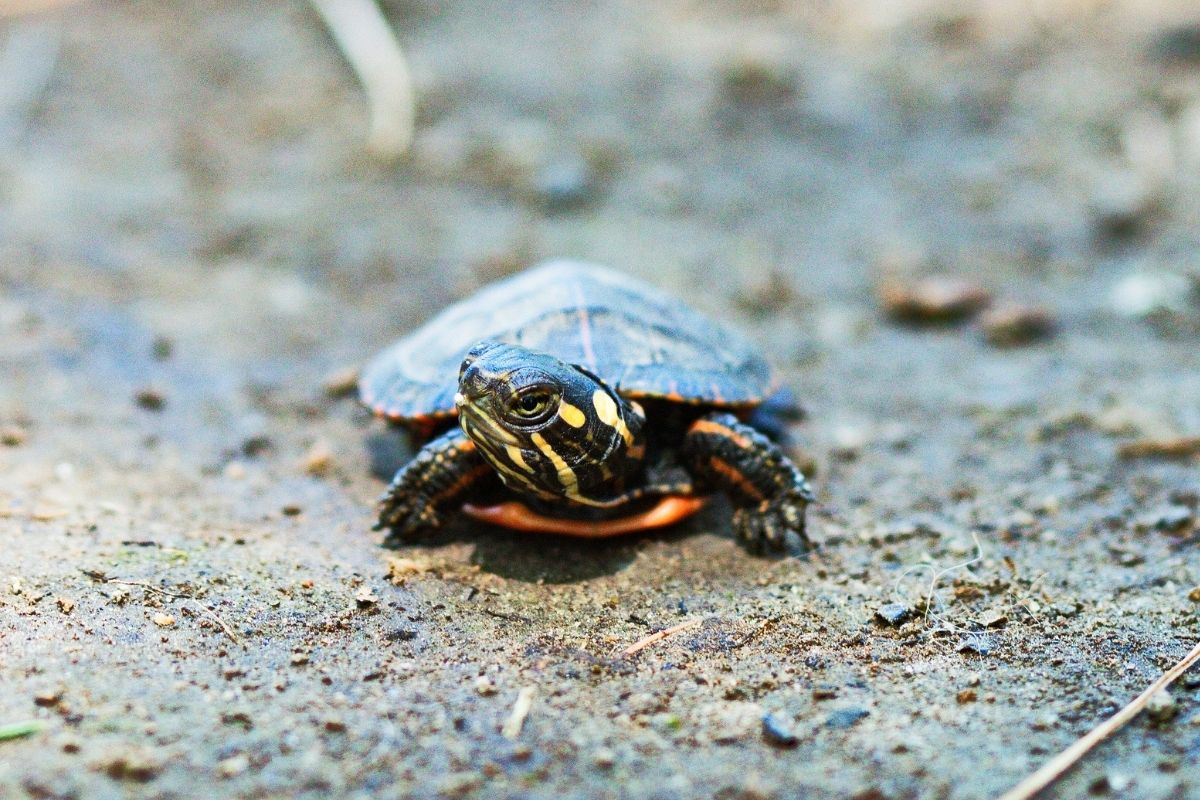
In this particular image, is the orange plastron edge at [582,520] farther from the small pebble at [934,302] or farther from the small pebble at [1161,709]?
the small pebble at [934,302]

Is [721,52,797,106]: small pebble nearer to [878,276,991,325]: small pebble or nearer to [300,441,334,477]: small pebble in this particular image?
[878,276,991,325]: small pebble

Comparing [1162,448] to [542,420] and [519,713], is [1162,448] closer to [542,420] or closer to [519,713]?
[542,420]

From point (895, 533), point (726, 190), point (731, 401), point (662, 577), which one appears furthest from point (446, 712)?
point (726, 190)

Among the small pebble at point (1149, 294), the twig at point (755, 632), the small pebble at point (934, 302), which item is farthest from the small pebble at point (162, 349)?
the small pebble at point (1149, 294)

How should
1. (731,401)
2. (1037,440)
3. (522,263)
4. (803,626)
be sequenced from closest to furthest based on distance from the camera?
(803,626) → (731,401) → (1037,440) → (522,263)

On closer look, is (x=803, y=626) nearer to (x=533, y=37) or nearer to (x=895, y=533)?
(x=895, y=533)

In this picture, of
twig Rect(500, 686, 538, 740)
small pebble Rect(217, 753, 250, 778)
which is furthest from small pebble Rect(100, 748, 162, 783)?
twig Rect(500, 686, 538, 740)
